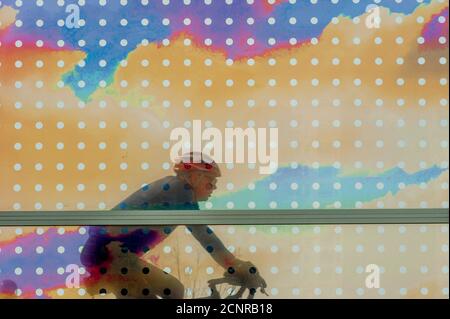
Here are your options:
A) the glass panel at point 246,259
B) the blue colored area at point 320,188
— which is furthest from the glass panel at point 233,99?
the glass panel at point 246,259

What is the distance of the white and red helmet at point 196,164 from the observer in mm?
3025

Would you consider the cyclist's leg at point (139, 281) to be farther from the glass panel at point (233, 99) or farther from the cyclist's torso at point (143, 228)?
the glass panel at point (233, 99)

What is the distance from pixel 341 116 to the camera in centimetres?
302

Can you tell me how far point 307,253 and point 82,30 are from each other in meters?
1.14

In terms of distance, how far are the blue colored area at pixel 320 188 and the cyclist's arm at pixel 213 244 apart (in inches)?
3.9

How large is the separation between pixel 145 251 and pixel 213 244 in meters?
0.24

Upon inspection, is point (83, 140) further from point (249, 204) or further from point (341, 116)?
point (341, 116)

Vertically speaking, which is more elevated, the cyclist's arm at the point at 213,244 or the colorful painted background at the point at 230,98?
the colorful painted background at the point at 230,98

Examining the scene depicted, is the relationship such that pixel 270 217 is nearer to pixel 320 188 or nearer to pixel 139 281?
pixel 320 188

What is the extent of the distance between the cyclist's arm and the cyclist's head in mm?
109

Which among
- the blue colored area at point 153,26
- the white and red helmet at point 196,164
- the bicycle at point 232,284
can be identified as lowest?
the bicycle at point 232,284

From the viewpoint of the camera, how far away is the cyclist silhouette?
9.80 feet
